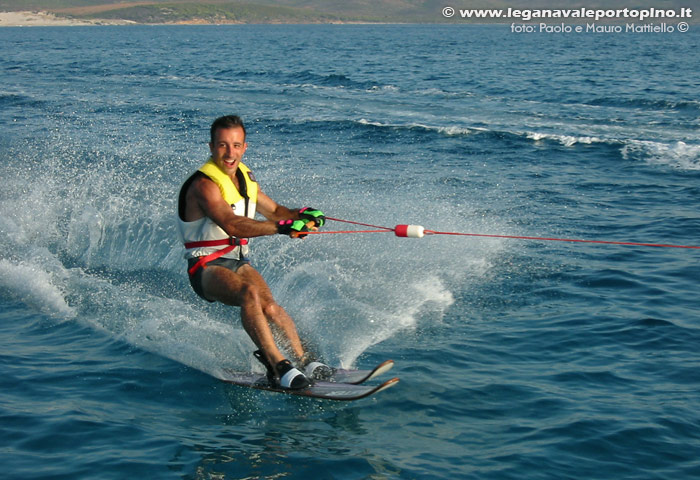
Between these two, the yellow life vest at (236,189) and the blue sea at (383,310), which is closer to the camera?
the blue sea at (383,310)

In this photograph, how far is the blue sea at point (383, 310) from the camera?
471cm

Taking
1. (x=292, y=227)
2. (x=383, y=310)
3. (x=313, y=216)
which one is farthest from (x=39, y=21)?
(x=292, y=227)

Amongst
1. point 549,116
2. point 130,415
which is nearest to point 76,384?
point 130,415

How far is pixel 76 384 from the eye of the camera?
222 inches

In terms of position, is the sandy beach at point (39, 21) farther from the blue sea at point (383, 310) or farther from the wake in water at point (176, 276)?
the wake in water at point (176, 276)

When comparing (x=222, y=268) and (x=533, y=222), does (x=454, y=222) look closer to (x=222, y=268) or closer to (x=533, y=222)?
(x=533, y=222)

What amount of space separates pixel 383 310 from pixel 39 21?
150m

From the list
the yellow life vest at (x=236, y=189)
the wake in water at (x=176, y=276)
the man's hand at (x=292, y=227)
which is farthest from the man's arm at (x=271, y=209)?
the wake in water at (x=176, y=276)

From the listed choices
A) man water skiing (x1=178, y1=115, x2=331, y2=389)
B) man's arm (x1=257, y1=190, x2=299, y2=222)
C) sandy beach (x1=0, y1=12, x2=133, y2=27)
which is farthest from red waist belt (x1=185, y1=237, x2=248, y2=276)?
sandy beach (x1=0, y1=12, x2=133, y2=27)

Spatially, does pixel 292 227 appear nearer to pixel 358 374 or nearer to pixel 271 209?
pixel 271 209

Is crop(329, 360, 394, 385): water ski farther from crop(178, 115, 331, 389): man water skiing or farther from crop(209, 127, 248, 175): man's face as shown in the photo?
crop(209, 127, 248, 175): man's face

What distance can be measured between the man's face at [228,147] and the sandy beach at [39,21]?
5633 inches

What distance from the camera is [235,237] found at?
5.54 m

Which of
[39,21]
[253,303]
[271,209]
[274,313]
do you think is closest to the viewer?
[253,303]
